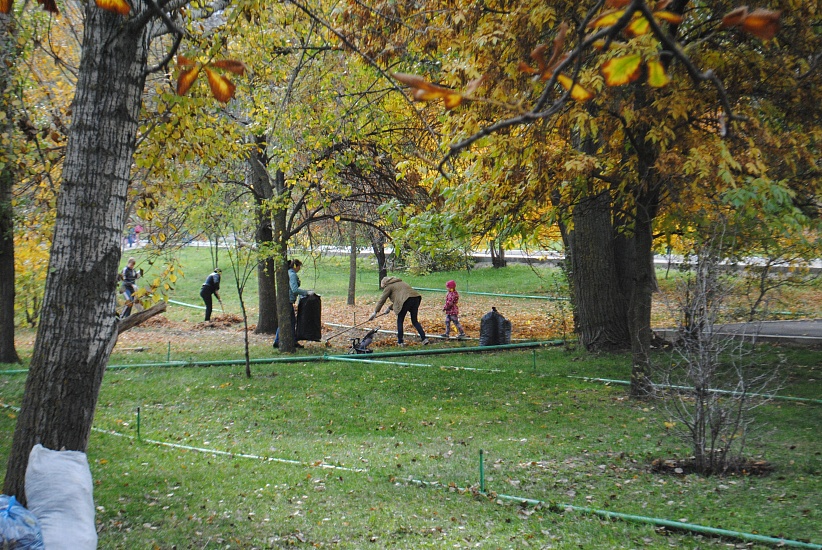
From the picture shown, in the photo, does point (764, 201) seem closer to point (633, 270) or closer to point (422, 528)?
point (633, 270)

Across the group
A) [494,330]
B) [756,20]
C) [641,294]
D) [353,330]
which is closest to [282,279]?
[494,330]

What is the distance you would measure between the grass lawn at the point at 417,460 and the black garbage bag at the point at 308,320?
8.69ft

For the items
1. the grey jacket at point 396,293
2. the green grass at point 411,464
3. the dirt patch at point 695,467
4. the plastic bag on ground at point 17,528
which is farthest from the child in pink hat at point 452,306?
the plastic bag on ground at point 17,528

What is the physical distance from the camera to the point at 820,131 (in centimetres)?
843

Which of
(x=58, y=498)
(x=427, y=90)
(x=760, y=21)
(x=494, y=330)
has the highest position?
(x=760, y=21)

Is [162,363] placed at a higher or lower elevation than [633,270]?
lower

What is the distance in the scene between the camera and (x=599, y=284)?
13016mm

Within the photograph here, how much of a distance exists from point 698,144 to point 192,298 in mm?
23628

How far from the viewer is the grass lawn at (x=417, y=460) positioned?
5.45 metres

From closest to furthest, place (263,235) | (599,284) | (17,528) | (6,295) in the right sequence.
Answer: (17,528) < (6,295) < (599,284) < (263,235)

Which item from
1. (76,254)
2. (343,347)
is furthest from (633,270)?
(343,347)

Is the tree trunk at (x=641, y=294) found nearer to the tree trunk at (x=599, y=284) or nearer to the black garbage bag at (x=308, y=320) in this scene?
the tree trunk at (x=599, y=284)

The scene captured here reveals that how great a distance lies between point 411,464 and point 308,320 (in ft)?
27.0

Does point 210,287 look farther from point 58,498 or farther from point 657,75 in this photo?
point 657,75
